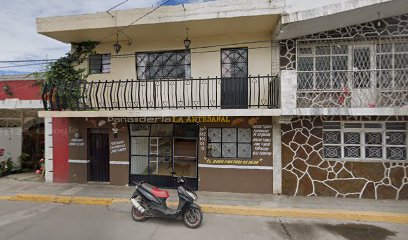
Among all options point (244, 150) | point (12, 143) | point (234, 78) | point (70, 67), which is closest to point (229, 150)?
point (244, 150)

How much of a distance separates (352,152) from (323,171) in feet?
3.41

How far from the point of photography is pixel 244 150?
9516 millimetres

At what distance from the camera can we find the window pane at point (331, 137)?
9008mm

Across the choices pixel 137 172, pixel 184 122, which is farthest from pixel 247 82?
pixel 137 172

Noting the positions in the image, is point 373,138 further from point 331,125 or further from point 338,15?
point 338,15

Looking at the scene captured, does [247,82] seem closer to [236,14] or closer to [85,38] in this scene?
[236,14]

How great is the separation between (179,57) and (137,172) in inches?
171

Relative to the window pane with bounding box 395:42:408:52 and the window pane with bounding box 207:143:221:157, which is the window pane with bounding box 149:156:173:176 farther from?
the window pane with bounding box 395:42:408:52

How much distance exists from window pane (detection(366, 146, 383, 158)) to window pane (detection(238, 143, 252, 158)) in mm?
3507

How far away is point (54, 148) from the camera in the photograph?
10805mm

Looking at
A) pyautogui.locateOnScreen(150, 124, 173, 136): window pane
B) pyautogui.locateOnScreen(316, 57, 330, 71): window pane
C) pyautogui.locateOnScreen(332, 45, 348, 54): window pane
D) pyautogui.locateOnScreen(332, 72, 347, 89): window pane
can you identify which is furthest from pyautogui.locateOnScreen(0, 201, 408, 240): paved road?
pyautogui.locateOnScreen(332, 45, 348, 54): window pane

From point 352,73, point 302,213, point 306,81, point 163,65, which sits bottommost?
point 302,213

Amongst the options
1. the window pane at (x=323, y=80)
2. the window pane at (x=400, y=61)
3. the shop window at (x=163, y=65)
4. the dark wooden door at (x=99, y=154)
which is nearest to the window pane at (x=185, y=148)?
the shop window at (x=163, y=65)

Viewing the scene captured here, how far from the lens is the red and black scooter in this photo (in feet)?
22.4
